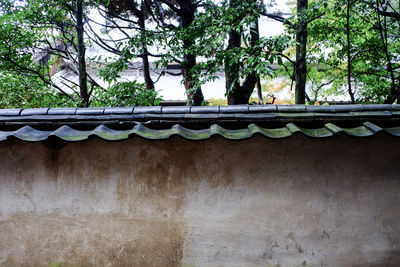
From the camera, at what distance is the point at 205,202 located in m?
3.87

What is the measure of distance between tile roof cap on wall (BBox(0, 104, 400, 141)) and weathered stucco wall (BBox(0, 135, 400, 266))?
0.37 m

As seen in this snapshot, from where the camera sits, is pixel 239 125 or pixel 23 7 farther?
pixel 23 7

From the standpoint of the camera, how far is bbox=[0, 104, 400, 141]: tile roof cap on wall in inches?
→ 129

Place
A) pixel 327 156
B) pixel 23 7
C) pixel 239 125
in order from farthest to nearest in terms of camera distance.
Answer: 1. pixel 23 7
2. pixel 327 156
3. pixel 239 125

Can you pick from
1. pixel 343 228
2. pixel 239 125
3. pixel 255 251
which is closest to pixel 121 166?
pixel 239 125

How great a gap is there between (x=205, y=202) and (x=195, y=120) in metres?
1.08

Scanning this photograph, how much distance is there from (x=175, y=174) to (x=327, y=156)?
6.05 feet

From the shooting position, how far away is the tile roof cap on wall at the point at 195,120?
3289mm

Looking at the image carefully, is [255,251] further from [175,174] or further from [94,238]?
[94,238]

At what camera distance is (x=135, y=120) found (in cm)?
350

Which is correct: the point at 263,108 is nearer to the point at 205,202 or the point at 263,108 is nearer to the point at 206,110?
the point at 206,110

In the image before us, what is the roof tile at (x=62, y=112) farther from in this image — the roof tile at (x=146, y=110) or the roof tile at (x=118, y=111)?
the roof tile at (x=146, y=110)

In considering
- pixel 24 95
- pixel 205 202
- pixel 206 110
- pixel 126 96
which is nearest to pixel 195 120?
pixel 206 110

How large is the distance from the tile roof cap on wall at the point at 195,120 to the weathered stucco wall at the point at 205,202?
1.23ft
